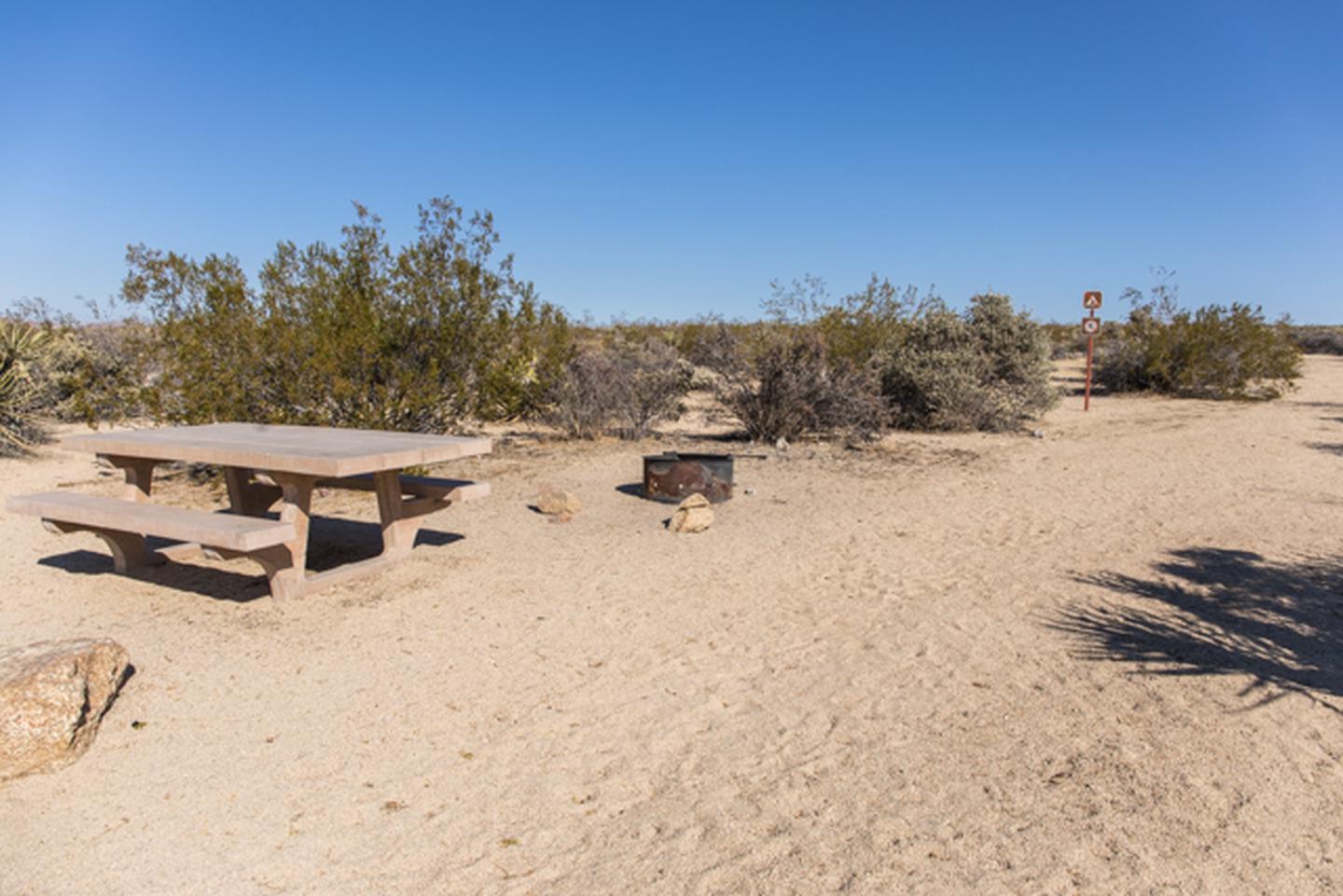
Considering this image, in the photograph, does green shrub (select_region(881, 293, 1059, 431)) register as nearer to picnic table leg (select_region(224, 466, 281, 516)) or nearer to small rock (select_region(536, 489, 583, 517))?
small rock (select_region(536, 489, 583, 517))

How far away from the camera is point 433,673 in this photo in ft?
14.0

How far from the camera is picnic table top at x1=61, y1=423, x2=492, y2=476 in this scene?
466 cm

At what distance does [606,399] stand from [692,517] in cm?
593

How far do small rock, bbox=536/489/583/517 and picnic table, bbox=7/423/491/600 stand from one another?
145 cm

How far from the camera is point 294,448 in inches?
201

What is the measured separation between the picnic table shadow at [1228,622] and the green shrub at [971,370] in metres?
7.33

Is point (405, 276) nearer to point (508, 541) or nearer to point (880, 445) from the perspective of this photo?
point (508, 541)

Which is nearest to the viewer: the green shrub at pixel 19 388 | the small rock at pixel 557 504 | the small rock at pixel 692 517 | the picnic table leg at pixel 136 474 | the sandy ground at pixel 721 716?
the sandy ground at pixel 721 716

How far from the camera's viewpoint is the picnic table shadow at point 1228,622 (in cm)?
411

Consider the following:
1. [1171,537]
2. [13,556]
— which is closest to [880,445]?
[1171,537]

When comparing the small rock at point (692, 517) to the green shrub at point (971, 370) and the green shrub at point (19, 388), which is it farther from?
the green shrub at point (19, 388)

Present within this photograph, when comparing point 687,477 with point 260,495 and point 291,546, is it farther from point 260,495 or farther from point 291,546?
point 291,546

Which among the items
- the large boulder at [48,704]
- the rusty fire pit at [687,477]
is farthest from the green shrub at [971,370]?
the large boulder at [48,704]

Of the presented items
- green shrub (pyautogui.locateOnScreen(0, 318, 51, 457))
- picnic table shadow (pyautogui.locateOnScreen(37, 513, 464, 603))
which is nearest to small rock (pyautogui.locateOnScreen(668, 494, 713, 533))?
picnic table shadow (pyautogui.locateOnScreen(37, 513, 464, 603))
